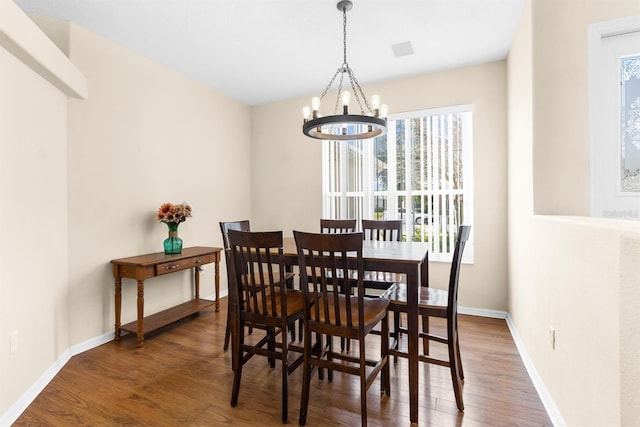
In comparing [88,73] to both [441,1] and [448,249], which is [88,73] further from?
[448,249]

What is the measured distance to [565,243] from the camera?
1646 millimetres

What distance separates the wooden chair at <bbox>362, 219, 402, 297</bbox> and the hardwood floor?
0.62 m

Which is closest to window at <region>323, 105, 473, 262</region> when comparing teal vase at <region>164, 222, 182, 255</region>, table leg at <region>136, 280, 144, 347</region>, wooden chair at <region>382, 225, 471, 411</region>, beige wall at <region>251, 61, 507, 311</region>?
beige wall at <region>251, 61, 507, 311</region>

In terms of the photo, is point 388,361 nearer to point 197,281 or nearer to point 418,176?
point 418,176

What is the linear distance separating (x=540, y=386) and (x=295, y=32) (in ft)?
10.9

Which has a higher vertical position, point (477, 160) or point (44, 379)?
point (477, 160)

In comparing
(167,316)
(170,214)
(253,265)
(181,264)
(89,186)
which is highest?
(89,186)

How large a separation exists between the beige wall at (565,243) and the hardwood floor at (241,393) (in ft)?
0.90

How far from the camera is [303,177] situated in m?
4.61

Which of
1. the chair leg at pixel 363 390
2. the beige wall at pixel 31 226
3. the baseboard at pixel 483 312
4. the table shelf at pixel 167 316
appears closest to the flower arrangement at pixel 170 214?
the beige wall at pixel 31 226

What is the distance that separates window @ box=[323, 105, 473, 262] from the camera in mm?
3719

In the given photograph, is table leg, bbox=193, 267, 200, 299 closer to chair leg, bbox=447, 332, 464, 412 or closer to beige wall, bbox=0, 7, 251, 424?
beige wall, bbox=0, 7, 251, 424


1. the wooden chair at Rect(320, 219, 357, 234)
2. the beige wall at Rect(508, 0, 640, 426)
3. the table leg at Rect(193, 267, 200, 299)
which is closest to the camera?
the beige wall at Rect(508, 0, 640, 426)

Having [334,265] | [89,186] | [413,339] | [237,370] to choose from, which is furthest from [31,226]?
[413,339]
